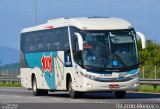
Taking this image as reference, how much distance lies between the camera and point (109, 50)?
99.0 feet

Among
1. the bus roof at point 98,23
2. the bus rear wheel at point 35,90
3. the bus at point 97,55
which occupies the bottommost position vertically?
the bus rear wheel at point 35,90

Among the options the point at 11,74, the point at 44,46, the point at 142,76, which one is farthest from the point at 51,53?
the point at 11,74

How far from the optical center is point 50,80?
34.4 meters

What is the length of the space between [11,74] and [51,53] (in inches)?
1302

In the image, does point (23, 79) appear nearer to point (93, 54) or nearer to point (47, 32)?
point (47, 32)

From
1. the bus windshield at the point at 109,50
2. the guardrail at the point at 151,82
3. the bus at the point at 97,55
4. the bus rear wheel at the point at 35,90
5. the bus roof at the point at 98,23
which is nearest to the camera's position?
the bus at the point at 97,55

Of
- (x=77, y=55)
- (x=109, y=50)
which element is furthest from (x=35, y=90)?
(x=109, y=50)

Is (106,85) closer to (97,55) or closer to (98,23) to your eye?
(97,55)

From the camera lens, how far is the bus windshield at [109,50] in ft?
98.6

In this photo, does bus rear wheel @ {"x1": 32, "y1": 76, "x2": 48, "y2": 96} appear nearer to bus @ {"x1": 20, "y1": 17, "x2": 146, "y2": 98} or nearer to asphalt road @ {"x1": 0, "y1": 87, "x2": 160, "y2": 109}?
bus @ {"x1": 20, "y1": 17, "x2": 146, "y2": 98}

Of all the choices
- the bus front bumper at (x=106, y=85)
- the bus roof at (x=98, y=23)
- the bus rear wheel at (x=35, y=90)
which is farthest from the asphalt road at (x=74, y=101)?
the bus rear wheel at (x=35, y=90)

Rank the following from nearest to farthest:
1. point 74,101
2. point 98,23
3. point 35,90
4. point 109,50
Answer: point 74,101
point 109,50
point 98,23
point 35,90

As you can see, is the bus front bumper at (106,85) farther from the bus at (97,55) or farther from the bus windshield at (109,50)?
the bus windshield at (109,50)

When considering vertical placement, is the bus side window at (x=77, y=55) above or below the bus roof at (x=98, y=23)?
below
